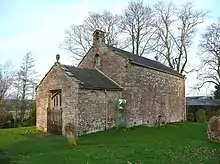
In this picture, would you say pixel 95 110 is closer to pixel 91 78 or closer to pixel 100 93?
pixel 100 93

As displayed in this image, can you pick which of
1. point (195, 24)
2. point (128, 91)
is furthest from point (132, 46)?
point (128, 91)

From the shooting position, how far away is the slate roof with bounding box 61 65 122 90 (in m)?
23.3

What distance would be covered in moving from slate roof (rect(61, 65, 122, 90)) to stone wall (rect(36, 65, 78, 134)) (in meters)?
0.72

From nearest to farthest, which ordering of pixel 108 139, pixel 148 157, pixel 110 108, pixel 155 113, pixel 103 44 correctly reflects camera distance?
pixel 148 157, pixel 108 139, pixel 110 108, pixel 103 44, pixel 155 113

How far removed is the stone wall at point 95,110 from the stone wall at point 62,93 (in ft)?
2.01

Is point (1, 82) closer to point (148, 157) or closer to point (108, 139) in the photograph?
point (108, 139)

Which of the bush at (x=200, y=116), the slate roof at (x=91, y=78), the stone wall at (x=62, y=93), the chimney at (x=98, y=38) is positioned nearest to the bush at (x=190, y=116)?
the bush at (x=200, y=116)

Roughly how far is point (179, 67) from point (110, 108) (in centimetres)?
2853

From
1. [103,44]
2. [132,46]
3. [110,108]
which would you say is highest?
[132,46]

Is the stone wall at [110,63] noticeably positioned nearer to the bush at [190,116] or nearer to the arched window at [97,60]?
the arched window at [97,60]

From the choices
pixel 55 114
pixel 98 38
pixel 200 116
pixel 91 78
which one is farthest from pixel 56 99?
pixel 200 116

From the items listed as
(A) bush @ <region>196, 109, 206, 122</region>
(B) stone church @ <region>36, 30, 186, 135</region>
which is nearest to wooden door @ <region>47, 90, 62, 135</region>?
(B) stone church @ <region>36, 30, 186, 135</region>

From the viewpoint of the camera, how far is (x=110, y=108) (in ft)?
82.3

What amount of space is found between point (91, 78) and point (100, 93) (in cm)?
200
